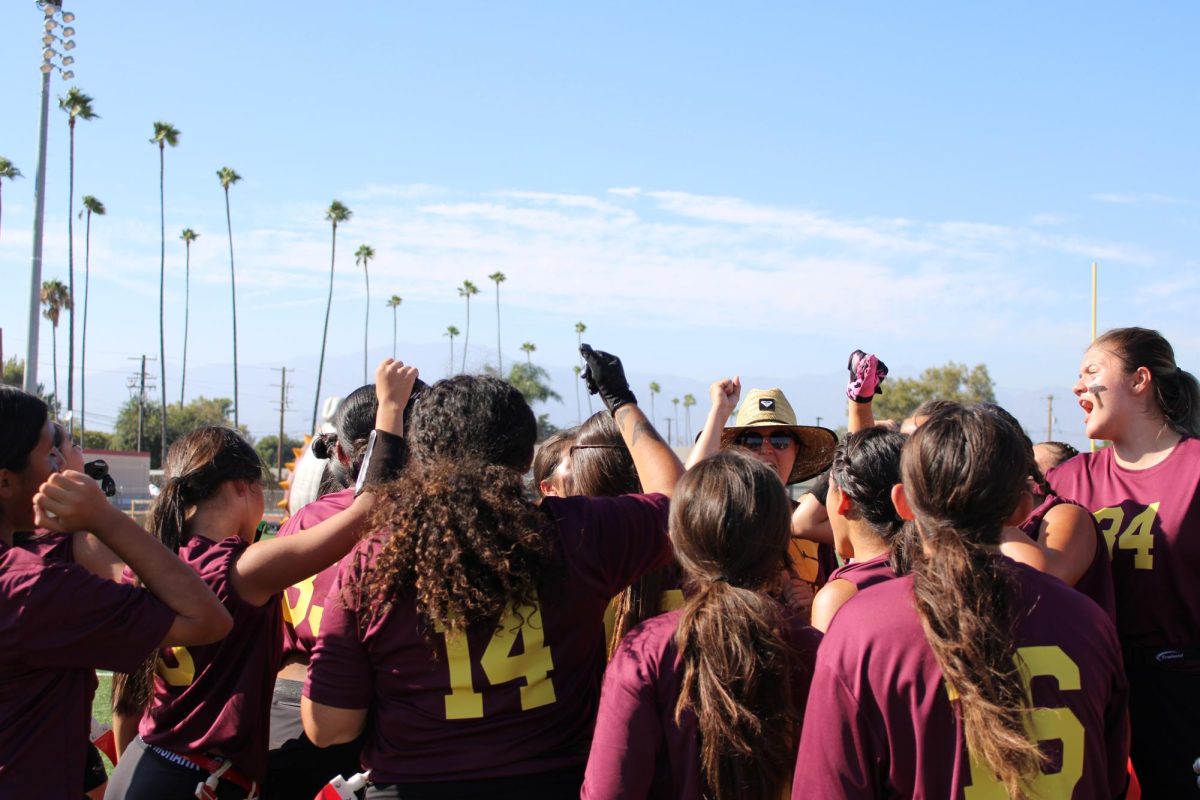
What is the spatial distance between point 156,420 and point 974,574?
8415 cm

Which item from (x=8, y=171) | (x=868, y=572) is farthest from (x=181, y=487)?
(x=8, y=171)

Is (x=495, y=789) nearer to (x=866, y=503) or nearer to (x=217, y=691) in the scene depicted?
(x=217, y=691)

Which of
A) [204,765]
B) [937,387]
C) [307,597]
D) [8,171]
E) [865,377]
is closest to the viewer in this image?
[204,765]

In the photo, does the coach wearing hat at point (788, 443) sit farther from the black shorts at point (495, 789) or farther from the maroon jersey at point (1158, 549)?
the black shorts at point (495, 789)

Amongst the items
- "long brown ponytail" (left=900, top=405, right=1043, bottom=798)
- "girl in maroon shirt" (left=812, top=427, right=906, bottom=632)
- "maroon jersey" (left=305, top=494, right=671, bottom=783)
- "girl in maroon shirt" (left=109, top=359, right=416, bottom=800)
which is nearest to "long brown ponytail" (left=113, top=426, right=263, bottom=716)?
"girl in maroon shirt" (left=109, top=359, right=416, bottom=800)

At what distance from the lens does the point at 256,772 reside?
3324 millimetres

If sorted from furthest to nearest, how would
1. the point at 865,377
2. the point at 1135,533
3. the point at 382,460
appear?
1. the point at 865,377
2. the point at 1135,533
3. the point at 382,460

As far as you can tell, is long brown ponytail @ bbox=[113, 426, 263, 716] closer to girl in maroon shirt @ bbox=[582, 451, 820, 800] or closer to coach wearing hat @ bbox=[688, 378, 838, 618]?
girl in maroon shirt @ bbox=[582, 451, 820, 800]

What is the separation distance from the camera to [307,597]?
349cm

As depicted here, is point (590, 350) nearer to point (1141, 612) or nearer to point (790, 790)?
point (790, 790)

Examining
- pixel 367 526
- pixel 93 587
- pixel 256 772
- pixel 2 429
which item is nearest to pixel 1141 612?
pixel 367 526

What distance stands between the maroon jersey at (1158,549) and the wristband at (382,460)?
2.70 metres

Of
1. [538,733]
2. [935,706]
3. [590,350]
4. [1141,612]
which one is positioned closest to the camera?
[935,706]

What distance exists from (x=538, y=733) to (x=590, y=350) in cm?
122
